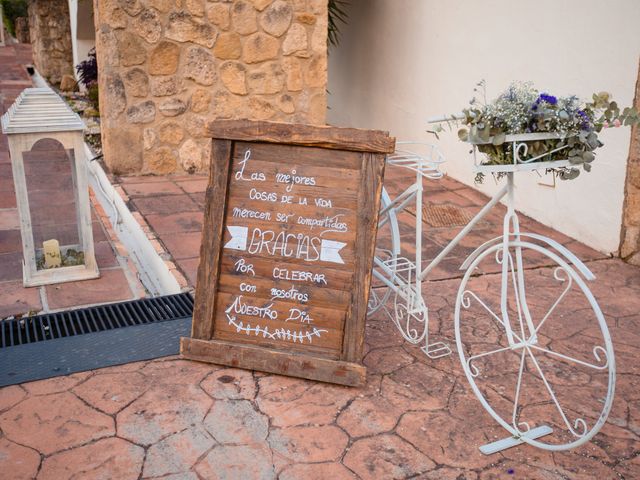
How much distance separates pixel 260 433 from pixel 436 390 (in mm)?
777

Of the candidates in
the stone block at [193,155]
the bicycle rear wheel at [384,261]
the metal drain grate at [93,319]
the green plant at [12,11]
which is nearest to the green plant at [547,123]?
the bicycle rear wheel at [384,261]

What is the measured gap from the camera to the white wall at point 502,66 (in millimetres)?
4059

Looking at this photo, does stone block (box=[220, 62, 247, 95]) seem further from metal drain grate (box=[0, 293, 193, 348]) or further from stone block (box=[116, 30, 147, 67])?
metal drain grate (box=[0, 293, 193, 348])

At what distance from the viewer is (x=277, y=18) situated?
564cm

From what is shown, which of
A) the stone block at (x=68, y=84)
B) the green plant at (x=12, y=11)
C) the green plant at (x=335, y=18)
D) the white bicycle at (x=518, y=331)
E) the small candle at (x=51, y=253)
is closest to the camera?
the white bicycle at (x=518, y=331)

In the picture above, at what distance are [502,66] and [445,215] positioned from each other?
4.20ft

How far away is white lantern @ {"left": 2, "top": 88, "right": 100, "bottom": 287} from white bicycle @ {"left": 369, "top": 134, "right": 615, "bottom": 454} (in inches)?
72.6

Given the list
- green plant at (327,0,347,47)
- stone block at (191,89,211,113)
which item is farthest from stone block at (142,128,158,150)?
green plant at (327,0,347,47)

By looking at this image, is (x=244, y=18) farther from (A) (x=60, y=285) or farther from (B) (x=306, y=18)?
(A) (x=60, y=285)

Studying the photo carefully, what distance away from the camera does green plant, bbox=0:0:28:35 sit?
65.1 feet

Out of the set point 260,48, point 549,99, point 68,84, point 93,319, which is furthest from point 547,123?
point 68,84

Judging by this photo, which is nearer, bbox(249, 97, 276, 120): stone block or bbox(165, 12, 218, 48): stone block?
bbox(165, 12, 218, 48): stone block

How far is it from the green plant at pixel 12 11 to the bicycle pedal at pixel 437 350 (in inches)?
819

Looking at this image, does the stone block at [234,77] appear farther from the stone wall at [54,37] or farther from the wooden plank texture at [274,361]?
the stone wall at [54,37]
